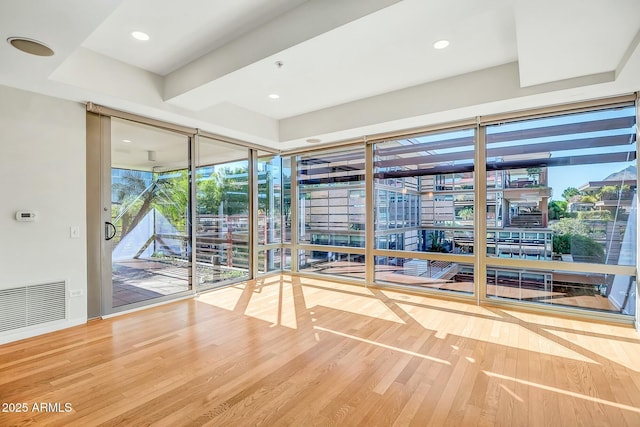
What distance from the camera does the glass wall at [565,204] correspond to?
364 cm

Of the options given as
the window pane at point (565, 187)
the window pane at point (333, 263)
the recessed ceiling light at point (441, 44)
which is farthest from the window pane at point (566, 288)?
Answer: the recessed ceiling light at point (441, 44)

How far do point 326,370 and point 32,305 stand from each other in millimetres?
A: 3137

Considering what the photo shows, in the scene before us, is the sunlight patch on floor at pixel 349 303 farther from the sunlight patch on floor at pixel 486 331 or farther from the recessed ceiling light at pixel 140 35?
the recessed ceiling light at pixel 140 35

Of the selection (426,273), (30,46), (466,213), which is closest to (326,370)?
(426,273)

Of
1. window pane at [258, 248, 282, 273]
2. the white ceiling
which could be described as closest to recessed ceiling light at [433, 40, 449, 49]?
the white ceiling

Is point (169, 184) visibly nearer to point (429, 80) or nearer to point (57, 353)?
point (57, 353)

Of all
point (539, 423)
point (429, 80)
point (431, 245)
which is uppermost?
point (429, 80)

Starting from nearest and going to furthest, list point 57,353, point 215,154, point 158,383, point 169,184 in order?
point 158,383
point 57,353
point 169,184
point 215,154

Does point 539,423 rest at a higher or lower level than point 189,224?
lower

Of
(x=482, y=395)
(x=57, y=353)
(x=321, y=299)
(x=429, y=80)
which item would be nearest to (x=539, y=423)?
(x=482, y=395)

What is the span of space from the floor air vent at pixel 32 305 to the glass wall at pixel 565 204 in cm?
529

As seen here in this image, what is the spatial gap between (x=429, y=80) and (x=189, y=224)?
3895mm

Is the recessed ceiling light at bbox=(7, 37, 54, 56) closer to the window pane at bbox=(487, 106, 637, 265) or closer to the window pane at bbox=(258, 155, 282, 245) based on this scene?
the window pane at bbox=(258, 155, 282, 245)

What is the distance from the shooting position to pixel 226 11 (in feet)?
8.57
